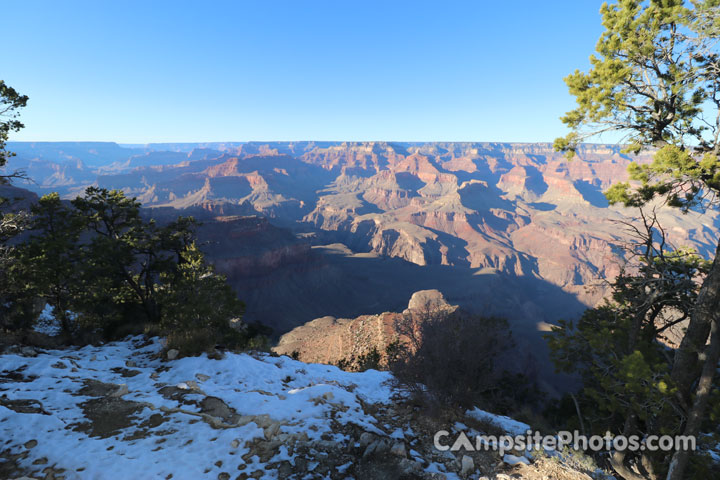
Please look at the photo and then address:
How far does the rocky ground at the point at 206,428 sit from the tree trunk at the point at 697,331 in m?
3.17

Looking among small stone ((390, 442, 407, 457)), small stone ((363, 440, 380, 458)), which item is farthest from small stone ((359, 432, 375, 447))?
small stone ((390, 442, 407, 457))

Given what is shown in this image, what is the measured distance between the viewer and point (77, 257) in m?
14.8

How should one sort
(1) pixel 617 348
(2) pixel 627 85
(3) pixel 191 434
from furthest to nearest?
(1) pixel 617 348
(2) pixel 627 85
(3) pixel 191 434

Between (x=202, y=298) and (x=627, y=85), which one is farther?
(x=202, y=298)

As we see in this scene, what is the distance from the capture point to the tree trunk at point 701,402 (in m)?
5.63

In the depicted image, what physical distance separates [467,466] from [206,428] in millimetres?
5691

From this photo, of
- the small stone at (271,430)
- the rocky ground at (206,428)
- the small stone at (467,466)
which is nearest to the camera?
the rocky ground at (206,428)

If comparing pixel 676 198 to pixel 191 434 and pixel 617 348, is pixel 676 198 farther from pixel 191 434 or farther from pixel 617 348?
pixel 191 434

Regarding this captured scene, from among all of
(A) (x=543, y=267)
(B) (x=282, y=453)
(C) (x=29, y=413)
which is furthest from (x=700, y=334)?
(A) (x=543, y=267)

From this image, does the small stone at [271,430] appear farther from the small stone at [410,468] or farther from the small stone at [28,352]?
the small stone at [28,352]

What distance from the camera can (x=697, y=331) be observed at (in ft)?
20.4

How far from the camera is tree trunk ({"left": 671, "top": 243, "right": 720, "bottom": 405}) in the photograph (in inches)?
239

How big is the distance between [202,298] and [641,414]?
53.0 ft

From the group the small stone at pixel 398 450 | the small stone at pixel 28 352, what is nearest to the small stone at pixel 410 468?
the small stone at pixel 398 450
